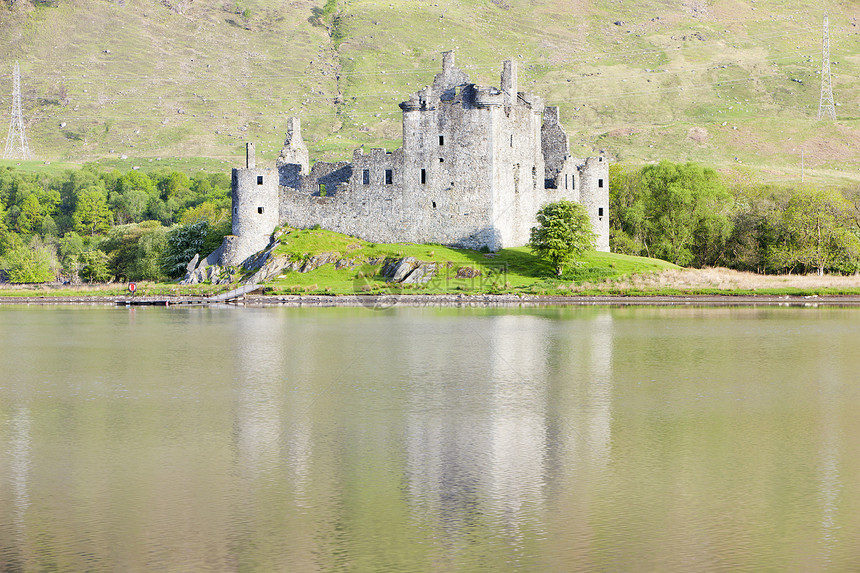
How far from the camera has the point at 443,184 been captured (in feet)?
236

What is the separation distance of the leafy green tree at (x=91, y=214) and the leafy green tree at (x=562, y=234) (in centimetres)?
6861

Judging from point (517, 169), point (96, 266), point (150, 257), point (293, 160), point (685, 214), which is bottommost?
point (96, 266)

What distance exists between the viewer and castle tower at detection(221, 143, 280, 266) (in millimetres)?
73250

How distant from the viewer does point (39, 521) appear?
16.0 meters

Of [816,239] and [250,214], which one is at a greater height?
[250,214]

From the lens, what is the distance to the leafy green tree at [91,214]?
118625mm

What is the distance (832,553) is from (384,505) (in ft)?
23.1

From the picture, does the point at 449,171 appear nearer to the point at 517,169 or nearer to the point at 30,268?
the point at 517,169

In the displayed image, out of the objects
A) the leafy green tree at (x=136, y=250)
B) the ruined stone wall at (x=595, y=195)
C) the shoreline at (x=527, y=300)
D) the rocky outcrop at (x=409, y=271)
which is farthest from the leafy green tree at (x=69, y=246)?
the ruined stone wall at (x=595, y=195)

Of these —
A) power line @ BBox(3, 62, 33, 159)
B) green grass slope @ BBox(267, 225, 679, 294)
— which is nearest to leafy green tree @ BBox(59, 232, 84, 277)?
green grass slope @ BBox(267, 225, 679, 294)

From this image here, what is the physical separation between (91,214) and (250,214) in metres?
53.8

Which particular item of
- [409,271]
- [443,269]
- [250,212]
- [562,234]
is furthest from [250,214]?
[562,234]

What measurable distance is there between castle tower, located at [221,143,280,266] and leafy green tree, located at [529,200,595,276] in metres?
20.1

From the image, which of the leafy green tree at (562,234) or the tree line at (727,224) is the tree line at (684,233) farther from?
the leafy green tree at (562,234)
